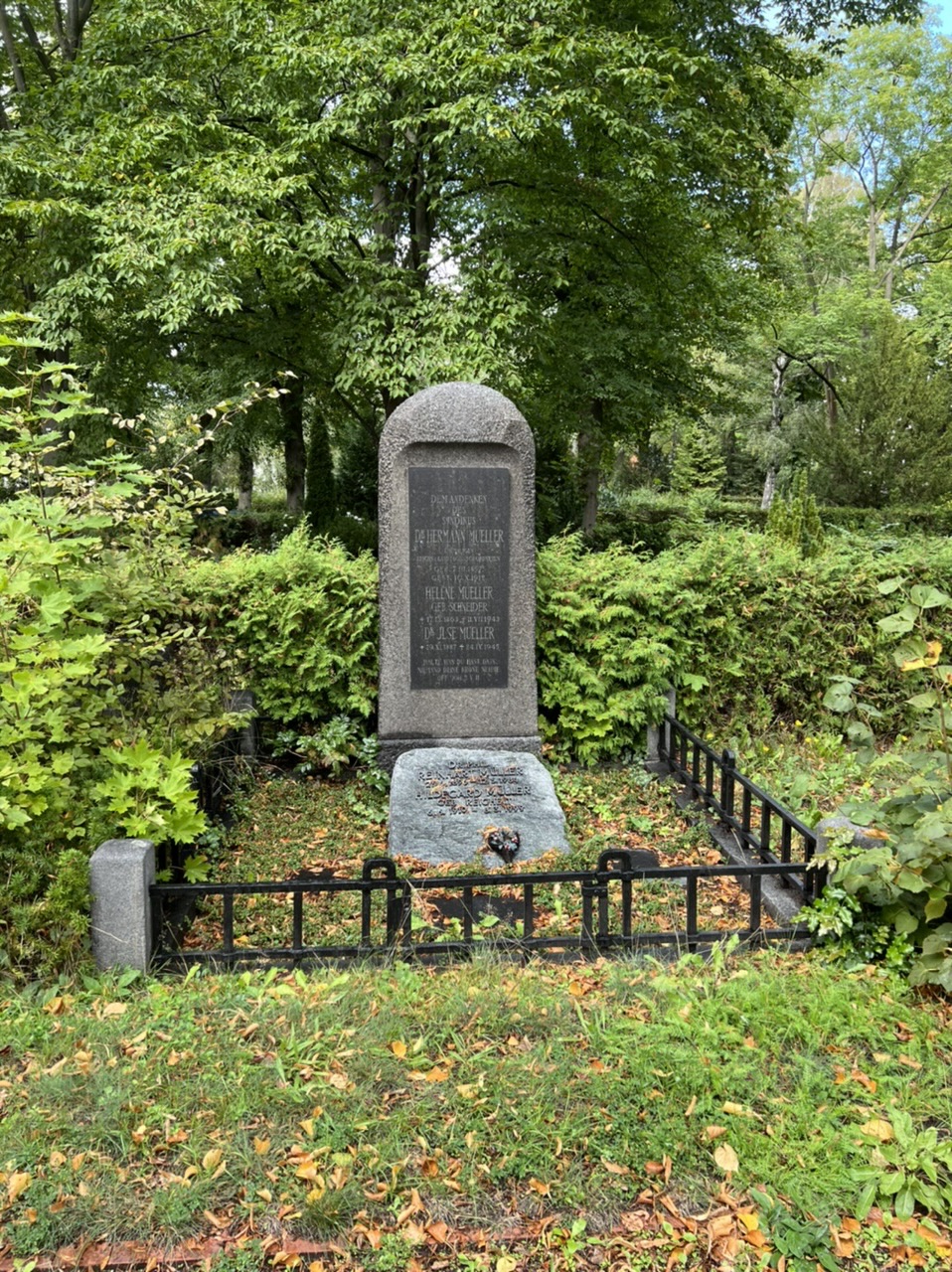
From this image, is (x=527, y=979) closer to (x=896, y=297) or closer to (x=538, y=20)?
(x=538, y=20)

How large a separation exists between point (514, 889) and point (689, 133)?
400 inches

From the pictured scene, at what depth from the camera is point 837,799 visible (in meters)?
6.12

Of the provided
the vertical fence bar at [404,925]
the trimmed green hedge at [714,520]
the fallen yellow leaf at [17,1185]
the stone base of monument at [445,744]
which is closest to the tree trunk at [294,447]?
the trimmed green hedge at [714,520]

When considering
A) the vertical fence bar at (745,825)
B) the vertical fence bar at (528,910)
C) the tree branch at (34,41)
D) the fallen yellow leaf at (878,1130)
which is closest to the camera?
the fallen yellow leaf at (878,1130)

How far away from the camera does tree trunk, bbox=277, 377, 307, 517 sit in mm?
16016

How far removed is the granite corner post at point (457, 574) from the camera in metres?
6.44

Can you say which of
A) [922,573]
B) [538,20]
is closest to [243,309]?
[538,20]

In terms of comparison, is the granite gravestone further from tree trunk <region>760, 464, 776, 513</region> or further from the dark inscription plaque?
tree trunk <region>760, 464, 776, 513</region>

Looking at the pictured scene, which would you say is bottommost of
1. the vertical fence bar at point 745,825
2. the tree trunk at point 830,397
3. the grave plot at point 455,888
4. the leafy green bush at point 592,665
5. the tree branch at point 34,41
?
the grave plot at point 455,888

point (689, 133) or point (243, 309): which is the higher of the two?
point (689, 133)

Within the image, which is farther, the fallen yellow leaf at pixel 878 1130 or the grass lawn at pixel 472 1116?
the fallen yellow leaf at pixel 878 1130

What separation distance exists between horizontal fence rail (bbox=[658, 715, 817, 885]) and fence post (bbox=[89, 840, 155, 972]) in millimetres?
2968

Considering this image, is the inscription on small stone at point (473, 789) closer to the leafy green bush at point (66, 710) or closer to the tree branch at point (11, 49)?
the leafy green bush at point (66, 710)

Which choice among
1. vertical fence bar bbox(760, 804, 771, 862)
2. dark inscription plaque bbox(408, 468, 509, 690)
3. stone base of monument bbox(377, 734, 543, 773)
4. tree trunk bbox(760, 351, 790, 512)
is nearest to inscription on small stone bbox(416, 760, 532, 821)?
stone base of monument bbox(377, 734, 543, 773)
